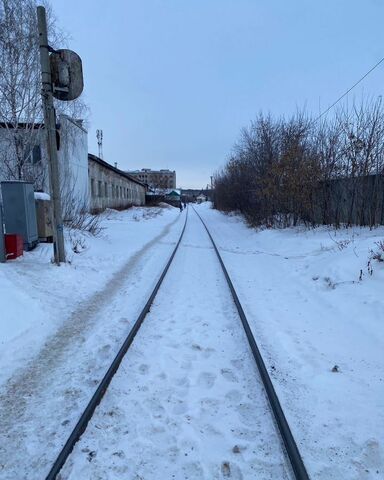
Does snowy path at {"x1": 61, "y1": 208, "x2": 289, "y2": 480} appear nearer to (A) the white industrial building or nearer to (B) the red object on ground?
(B) the red object on ground

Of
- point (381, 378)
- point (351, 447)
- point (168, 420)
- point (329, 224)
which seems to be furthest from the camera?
point (329, 224)

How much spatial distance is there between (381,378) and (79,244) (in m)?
8.78

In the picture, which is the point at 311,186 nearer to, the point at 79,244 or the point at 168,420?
Result: the point at 79,244

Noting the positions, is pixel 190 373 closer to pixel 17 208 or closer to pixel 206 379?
pixel 206 379

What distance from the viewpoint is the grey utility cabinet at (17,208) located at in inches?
336

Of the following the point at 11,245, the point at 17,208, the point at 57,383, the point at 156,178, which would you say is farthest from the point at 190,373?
the point at 156,178

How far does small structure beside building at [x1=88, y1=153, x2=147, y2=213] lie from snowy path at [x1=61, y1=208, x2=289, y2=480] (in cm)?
2515

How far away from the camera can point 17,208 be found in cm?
867

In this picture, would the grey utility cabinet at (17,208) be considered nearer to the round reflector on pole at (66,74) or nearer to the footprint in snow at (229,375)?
the round reflector on pole at (66,74)

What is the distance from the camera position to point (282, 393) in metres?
3.66

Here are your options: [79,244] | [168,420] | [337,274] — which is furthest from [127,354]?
[79,244]

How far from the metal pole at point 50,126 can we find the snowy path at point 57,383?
2.02 m

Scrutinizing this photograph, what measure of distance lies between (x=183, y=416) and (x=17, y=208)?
700 centimetres

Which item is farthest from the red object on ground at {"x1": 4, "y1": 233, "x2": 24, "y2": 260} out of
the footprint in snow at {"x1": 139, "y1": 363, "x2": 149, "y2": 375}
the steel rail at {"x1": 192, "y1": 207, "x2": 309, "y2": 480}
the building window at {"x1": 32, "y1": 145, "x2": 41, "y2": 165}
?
the building window at {"x1": 32, "y1": 145, "x2": 41, "y2": 165}
